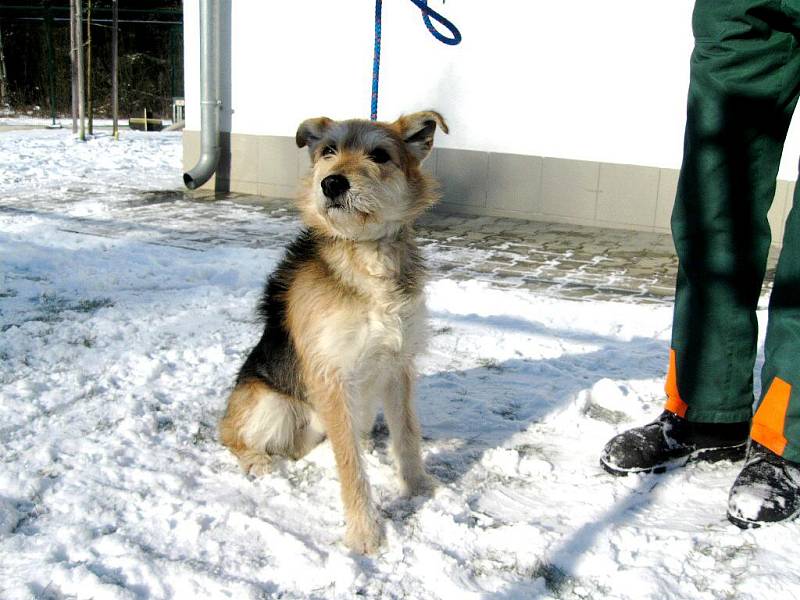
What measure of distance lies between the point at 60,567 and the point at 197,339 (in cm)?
217

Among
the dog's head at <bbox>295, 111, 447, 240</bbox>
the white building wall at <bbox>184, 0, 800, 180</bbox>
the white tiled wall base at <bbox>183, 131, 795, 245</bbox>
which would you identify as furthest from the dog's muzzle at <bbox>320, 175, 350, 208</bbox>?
the white building wall at <bbox>184, 0, 800, 180</bbox>

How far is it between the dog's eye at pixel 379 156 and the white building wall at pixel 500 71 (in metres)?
5.44

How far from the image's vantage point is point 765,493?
248 cm

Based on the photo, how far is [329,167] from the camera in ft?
8.97

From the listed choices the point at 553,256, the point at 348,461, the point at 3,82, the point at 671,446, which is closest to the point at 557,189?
the point at 553,256

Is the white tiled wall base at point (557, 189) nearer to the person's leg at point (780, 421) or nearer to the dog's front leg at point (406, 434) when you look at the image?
the person's leg at point (780, 421)

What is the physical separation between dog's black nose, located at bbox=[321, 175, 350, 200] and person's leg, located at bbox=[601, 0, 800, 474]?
1.34 m

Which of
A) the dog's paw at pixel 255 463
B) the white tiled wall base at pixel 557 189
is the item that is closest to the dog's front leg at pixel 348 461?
the dog's paw at pixel 255 463

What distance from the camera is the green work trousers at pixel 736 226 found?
8.38 ft

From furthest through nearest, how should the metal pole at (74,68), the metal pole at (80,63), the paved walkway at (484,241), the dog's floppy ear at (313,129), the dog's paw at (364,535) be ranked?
the metal pole at (74,68)
the metal pole at (80,63)
the paved walkway at (484,241)
the dog's floppy ear at (313,129)
the dog's paw at (364,535)

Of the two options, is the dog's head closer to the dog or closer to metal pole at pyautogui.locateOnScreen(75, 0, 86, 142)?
the dog

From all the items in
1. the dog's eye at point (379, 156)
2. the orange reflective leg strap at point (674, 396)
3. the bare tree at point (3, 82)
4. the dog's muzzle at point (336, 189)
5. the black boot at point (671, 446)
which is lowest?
the black boot at point (671, 446)

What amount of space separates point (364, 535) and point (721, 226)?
1.76m

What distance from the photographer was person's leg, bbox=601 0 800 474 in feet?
8.54
